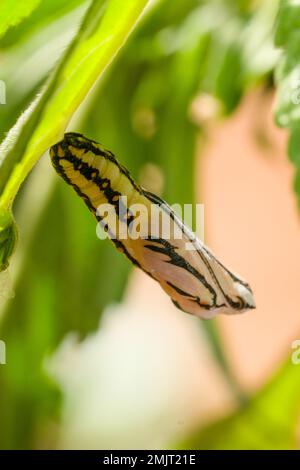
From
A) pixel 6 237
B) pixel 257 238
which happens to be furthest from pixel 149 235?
pixel 257 238

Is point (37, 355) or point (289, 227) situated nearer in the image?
point (37, 355)

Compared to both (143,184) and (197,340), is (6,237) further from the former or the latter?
(197,340)

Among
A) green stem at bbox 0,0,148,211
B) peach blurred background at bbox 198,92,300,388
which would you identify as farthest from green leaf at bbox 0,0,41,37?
peach blurred background at bbox 198,92,300,388

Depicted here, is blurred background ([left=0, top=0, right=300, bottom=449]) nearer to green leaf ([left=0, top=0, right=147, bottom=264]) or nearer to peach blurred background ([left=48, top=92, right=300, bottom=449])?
peach blurred background ([left=48, top=92, right=300, bottom=449])

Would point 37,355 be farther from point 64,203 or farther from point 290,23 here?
point 290,23

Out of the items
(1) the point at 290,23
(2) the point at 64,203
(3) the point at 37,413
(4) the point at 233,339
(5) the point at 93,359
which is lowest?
(4) the point at 233,339

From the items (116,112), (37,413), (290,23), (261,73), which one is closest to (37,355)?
(37,413)
